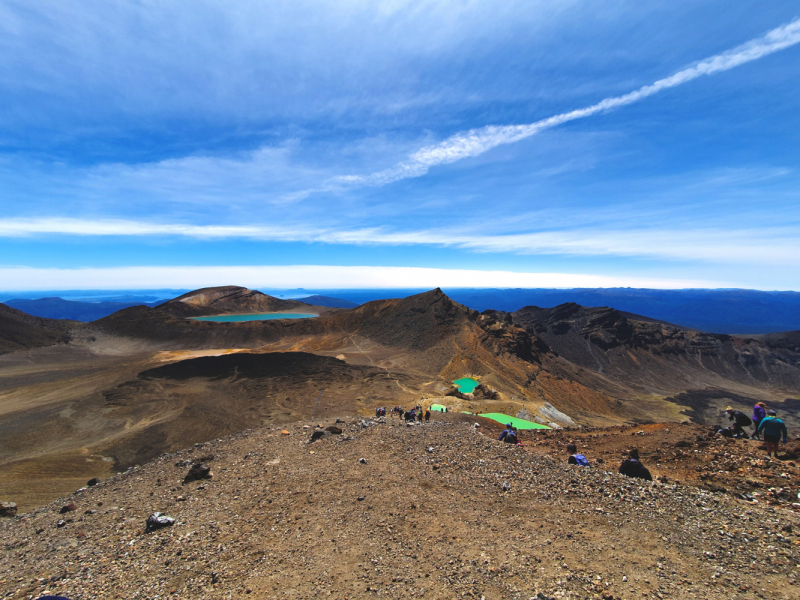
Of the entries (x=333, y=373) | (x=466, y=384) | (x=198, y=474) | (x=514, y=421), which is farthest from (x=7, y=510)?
(x=466, y=384)

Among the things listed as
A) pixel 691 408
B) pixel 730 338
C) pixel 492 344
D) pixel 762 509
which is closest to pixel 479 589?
pixel 762 509

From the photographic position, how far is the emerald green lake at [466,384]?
1581 inches

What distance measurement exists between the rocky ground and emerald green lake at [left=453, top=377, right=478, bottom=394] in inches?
1179

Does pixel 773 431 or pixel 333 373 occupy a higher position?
pixel 773 431

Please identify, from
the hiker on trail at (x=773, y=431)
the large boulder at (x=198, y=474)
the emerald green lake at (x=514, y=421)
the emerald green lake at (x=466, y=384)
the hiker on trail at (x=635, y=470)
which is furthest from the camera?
the emerald green lake at (x=466, y=384)

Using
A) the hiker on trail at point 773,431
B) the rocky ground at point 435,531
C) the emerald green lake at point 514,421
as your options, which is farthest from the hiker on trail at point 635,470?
the emerald green lake at point 514,421

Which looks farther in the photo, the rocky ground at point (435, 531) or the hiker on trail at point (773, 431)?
the hiker on trail at point (773, 431)

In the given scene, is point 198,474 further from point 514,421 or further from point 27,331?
point 27,331

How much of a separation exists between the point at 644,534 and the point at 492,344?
54332 mm

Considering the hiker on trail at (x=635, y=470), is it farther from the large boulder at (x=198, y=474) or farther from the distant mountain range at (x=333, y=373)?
the distant mountain range at (x=333, y=373)

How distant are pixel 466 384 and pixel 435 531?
120 feet

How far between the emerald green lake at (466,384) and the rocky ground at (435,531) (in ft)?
98.3

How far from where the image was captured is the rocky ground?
519cm

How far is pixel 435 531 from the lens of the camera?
271 inches
